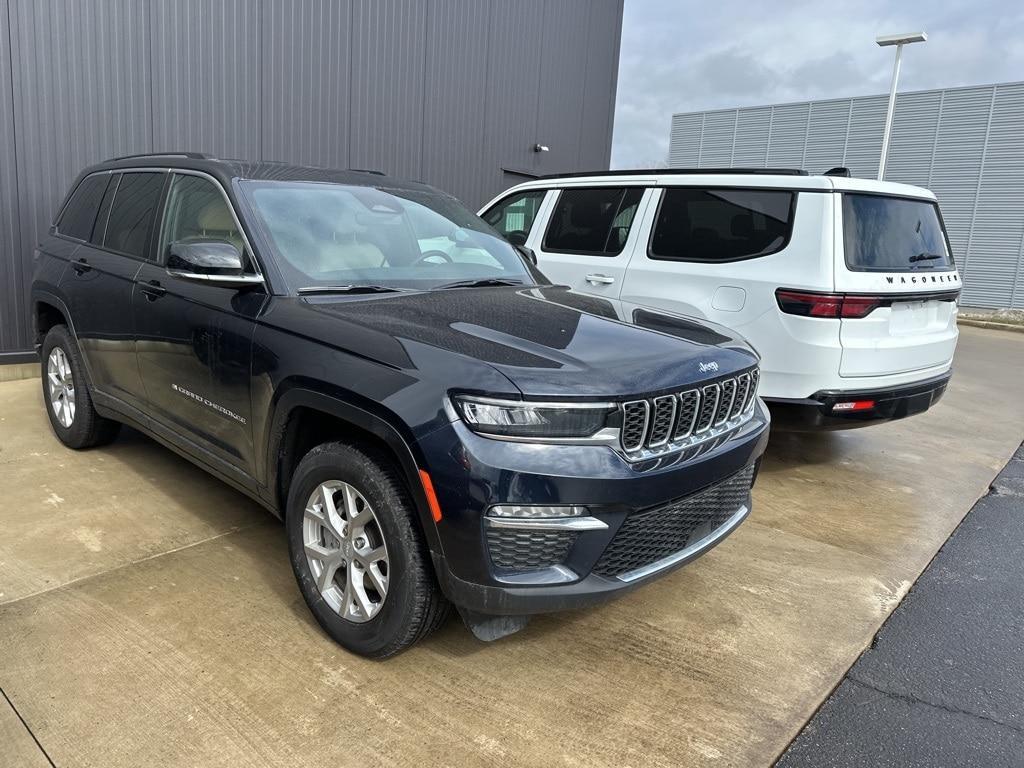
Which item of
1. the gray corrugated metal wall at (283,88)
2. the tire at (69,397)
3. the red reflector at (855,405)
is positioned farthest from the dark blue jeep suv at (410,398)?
the gray corrugated metal wall at (283,88)

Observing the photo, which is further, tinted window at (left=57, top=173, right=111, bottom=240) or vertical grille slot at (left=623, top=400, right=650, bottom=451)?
tinted window at (left=57, top=173, right=111, bottom=240)

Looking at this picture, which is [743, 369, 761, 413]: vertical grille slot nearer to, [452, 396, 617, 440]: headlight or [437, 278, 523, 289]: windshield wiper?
[452, 396, 617, 440]: headlight

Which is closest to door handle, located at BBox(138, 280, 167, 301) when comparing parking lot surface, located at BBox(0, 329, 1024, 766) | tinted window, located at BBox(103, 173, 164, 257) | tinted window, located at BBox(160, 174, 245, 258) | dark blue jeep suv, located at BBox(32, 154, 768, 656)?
dark blue jeep suv, located at BBox(32, 154, 768, 656)

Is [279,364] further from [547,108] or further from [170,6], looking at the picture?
[547,108]

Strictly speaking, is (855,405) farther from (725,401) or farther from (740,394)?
A: (725,401)

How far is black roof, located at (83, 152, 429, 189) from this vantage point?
11.0 ft

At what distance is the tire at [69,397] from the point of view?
173 inches

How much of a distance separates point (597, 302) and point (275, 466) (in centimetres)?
163

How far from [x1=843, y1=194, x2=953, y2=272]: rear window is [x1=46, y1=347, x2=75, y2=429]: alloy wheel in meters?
4.81

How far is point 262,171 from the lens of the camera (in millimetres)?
3424

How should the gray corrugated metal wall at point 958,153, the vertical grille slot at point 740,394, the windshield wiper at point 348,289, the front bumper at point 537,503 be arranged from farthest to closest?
1. the gray corrugated metal wall at point 958,153
2. the windshield wiper at point 348,289
3. the vertical grille slot at point 740,394
4. the front bumper at point 537,503

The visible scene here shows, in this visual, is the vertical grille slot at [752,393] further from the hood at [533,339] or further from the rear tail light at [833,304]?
the rear tail light at [833,304]

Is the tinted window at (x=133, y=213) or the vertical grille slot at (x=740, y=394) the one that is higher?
the tinted window at (x=133, y=213)

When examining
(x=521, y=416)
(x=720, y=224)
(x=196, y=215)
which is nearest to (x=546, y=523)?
(x=521, y=416)
